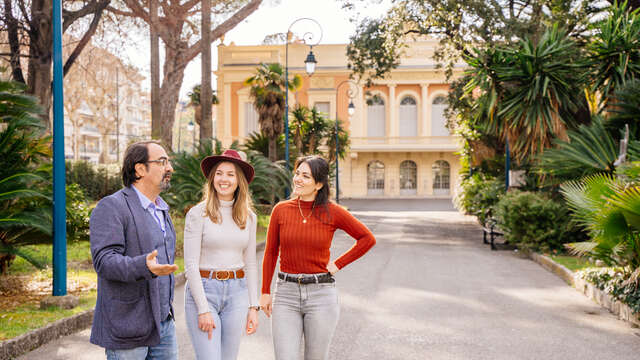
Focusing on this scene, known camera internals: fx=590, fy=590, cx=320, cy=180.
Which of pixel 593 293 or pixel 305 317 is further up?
pixel 305 317

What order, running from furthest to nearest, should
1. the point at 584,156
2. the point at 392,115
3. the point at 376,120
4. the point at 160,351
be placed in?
the point at 376,120 < the point at 392,115 < the point at 584,156 < the point at 160,351

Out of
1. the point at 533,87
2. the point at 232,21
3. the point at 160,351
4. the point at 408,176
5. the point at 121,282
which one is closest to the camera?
the point at 121,282

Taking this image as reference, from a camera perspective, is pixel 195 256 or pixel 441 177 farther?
pixel 441 177

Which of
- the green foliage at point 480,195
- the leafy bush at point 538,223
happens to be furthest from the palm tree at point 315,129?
the leafy bush at point 538,223

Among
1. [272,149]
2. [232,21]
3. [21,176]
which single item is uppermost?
[232,21]

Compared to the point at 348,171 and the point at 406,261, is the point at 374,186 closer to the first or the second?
the point at 348,171

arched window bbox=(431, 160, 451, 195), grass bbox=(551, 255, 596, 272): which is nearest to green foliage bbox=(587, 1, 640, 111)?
grass bbox=(551, 255, 596, 272)

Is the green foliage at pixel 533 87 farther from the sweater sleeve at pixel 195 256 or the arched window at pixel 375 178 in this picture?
the arched window at pixel 375 178

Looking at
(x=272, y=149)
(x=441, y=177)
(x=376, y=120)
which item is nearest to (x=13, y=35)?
(x=272, y=149)

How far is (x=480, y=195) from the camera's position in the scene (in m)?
21.0

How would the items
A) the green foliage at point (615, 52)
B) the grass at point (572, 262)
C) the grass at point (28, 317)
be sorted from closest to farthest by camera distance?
1. the grass at point (28, 317)
2. the grass at point (572, 262)
3. the green foliage at point (615, 52)

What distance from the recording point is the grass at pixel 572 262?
35.7 ft

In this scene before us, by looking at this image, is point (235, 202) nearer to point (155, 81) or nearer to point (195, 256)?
point (195, 256)

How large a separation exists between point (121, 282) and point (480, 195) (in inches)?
760
